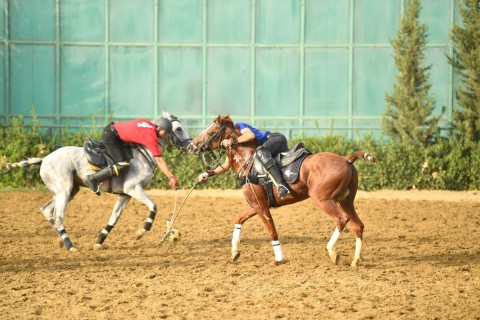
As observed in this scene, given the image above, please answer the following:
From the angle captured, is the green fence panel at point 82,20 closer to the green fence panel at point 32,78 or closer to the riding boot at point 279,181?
the green fence panel at point 32,78

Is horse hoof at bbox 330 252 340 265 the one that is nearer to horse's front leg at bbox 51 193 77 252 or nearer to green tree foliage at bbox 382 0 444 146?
horse's front leg at bbox 51 193 77 252

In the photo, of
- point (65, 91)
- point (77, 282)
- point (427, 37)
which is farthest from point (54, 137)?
point (77, 282)

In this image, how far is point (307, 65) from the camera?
2433 centimetres

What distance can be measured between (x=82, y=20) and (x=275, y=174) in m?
12.9

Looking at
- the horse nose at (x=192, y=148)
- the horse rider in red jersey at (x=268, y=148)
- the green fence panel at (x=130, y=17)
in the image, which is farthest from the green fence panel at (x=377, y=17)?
the horse nose at (x=192, y=148)

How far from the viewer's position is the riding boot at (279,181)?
41.7 feet

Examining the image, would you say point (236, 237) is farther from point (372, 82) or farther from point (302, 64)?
point (372, 82)

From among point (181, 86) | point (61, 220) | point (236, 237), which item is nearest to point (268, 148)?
point (236, 237)

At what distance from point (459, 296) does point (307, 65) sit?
14.2 m

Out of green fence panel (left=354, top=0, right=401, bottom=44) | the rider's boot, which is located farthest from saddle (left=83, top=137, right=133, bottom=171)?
green fence panel (left=354, top=0, right=401, bottom=44)

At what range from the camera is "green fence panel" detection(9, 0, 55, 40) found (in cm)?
2408

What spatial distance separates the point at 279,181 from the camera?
12.8 metres

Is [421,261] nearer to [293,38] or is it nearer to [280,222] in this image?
[280,222]

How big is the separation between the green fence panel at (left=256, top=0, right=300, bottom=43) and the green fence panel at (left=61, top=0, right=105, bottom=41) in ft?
13.5
